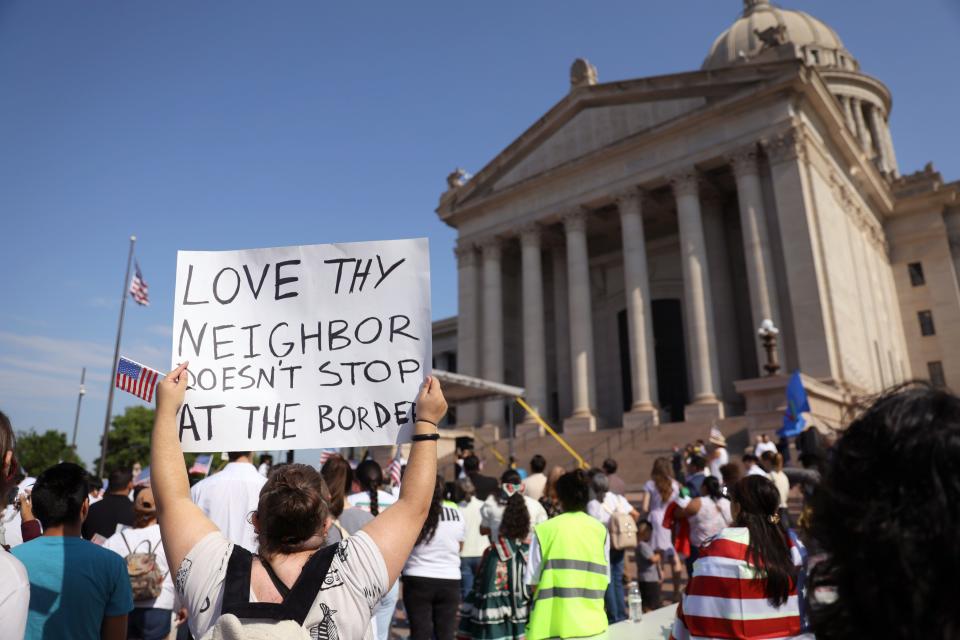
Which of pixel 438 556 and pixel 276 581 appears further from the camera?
pixel 438 556

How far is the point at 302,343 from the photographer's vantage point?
3.21 metres

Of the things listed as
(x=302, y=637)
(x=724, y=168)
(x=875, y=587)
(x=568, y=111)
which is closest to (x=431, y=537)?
(x=302, y=637)

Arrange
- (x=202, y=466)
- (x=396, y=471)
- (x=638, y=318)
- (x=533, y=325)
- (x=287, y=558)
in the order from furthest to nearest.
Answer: (x=533, y=325) < (x=638, y=318) < (x=202, y=466) < (x=396, y=471) < (x=287, y=558)

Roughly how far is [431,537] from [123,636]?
128 inches

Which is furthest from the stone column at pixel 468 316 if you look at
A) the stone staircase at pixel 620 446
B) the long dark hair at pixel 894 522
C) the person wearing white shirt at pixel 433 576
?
the long dark hair at pixel 894 522

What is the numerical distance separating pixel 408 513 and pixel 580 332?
30425 millimetres

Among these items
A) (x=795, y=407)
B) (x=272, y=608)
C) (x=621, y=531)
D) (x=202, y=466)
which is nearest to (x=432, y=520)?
(x=621, y=531)

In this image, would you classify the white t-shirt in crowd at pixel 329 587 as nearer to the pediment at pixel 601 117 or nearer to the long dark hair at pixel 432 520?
the long dark hair at pixel 432 520

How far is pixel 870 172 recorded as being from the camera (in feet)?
116

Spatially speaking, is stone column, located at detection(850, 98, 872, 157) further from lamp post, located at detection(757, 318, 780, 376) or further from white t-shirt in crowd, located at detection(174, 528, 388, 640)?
white t-shirt in crowd, located at detection(174, 528, 388, 640)

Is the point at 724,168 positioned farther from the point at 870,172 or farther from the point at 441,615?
the point at 441,615

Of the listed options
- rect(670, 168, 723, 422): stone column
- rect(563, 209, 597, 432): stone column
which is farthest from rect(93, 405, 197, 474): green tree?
rect(670, 168, 723, 422): stone column

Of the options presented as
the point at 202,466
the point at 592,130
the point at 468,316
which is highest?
the point at 592,130

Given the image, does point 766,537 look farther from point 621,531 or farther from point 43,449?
point 43,449
